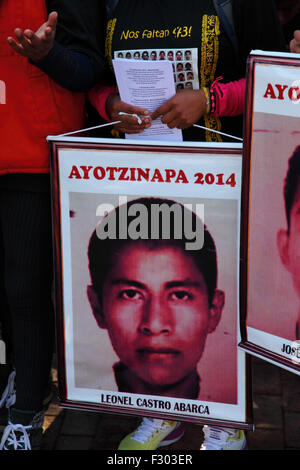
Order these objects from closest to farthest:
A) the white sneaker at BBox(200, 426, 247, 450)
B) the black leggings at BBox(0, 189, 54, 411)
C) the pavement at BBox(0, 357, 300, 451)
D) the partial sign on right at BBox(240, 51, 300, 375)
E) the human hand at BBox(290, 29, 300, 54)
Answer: the partial sign on right at BBox(240, 51, 300, 375) → the human hand at BBox(290, 29, 300, 54) → the black leggings at BBox(0, 189, 54, 411) → the white sneaker at BBox(200, 426, 247, 450) → the pavement at BBox(0, 357, 300, 451)

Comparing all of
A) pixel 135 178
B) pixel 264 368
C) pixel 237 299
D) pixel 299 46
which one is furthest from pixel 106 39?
pixel 264 368

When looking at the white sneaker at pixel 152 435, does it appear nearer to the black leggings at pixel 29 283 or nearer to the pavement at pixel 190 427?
the pavement at pixel 190 427

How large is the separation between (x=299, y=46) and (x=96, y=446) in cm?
168

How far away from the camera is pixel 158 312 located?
2.25 metres

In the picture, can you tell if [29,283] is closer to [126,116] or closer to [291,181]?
[126,116]

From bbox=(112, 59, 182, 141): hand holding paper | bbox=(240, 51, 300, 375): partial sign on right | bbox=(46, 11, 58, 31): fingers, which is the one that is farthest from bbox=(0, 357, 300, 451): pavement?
bbox=(46, 11, 58, 31): fingers

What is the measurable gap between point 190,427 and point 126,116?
1326 mm

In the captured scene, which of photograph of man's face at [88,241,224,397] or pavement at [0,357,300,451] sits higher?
photograph of man's face at [88,241,224,397]

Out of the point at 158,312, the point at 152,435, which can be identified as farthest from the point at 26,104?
the point at 152,435

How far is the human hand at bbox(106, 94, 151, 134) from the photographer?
2.15 m

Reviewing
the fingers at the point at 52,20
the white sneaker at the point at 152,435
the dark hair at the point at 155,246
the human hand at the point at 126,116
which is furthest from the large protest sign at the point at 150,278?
the fingers at the point at 52,20

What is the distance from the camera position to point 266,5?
2098 millimetres

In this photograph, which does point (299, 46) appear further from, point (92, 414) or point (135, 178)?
point (92, 414)

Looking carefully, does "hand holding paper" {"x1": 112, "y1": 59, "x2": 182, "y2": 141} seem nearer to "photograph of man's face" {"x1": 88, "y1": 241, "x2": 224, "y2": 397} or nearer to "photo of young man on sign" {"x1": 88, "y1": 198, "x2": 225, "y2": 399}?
"photo of young man on sign" {"x1": 88, "y1": 198, "x2": 225, "y2": 399}
